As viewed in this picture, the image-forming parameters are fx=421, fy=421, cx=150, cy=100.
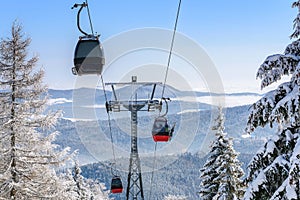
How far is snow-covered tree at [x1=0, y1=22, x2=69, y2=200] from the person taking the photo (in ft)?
40.9

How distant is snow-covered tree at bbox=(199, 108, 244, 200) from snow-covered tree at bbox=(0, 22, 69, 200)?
756 centimetres

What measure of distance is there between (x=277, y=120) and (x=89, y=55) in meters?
3.15

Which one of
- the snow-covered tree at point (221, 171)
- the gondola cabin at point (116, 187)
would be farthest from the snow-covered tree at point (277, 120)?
the gondola cabin at point (116, 187)

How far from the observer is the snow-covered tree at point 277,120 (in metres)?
6.21

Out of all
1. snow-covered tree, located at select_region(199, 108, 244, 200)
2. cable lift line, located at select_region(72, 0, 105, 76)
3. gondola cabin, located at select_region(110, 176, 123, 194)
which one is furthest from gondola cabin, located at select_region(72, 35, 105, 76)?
gondola cabin, located at select_region(110, 176, 123, 194)

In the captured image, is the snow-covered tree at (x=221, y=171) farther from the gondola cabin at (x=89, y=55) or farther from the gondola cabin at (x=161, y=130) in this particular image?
the gondola cabin at (x=89, y=55)

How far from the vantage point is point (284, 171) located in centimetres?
622

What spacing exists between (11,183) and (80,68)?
646 centimetres

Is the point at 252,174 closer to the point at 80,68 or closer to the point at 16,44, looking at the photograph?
the point at 80,68

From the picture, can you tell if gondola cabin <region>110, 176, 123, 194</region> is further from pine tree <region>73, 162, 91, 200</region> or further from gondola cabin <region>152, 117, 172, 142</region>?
pine tree <region>73, 162, 91, 200</region>

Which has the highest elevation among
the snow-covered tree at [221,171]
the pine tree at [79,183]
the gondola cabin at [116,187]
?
the snow-covered tree at [221,171]

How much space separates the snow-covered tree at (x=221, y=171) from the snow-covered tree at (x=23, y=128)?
24.8ft

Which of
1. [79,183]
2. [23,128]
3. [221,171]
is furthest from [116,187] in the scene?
[79,183]

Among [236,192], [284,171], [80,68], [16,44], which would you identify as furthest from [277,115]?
[236,192]
